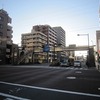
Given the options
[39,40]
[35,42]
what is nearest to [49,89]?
[35,42]

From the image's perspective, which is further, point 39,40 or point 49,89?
point 39,40

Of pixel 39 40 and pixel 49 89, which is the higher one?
pixel 39 40

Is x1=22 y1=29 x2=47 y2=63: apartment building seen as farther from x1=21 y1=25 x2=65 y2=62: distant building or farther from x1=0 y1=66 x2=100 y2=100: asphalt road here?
x1=0 y1=66 x2=100 y2=100: asphalt road

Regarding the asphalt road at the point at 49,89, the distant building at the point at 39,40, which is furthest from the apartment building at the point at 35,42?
the asphalt road at the point at 49,89

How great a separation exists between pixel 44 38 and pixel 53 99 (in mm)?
93607

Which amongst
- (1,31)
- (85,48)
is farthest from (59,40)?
(1,31)

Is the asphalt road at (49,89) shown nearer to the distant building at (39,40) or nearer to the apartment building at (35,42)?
the distant building at (39,40)

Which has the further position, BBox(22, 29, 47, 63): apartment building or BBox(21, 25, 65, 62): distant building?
BBox(22, 29, 47, 63): apartment building

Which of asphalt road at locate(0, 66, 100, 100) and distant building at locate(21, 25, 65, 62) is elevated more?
distant building at locate(21, 25, 65, 62)

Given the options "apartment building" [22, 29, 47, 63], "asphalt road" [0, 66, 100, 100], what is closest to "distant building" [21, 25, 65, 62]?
"apartment building" [22, 29, 47, 63]

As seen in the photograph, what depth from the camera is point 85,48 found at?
64500mm

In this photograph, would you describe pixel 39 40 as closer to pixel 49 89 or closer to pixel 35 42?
pixel 35 42

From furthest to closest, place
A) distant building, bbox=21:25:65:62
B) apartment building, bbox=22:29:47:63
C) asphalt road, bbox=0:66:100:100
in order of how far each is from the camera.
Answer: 1. apartment building, bbox=22:29:47:63
2. distant building, bbox=21:25:65:62
3. asphalt road, bbox=0:66:100:100

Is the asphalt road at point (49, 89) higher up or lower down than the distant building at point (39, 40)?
lower down
